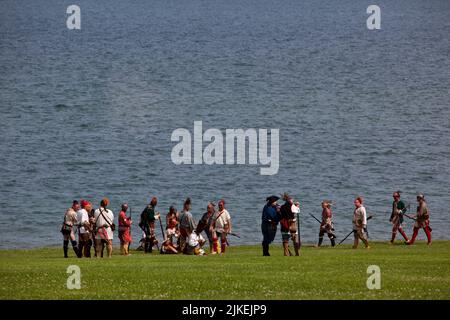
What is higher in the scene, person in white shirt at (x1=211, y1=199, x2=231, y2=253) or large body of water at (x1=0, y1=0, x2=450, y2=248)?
large body of water at (x1=0, y1=0, x2=450, y2=248)

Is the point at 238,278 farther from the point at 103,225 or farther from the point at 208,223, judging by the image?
the point at 208,223

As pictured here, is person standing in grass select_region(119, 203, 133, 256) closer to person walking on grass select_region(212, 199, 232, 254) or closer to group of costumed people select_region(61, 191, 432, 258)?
group of costumed people select_region(61, 191, 432, 258)

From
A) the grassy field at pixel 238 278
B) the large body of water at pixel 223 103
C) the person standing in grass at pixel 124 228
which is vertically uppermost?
the large body of water at pixel 223 103

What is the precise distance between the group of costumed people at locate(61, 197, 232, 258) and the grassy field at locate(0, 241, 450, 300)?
277 centimetres

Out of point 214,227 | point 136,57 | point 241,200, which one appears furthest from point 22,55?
point 214,227

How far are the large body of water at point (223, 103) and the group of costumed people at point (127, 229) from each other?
14.8 metres

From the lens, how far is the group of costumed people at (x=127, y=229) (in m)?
39.8

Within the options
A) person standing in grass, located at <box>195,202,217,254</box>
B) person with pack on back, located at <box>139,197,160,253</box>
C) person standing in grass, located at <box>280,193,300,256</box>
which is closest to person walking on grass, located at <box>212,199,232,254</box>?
person standing in grass, located at <box>195,202,217,254</box>

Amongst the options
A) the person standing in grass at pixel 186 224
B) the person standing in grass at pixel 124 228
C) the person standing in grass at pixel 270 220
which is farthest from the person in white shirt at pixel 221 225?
the person standing in grass at pixel 270 220

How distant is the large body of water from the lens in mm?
81750

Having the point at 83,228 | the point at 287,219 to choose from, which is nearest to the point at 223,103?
the point at 83,228

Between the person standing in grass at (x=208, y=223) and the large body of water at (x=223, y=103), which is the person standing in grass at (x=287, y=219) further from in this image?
the large body of water at (x=223, y=103)

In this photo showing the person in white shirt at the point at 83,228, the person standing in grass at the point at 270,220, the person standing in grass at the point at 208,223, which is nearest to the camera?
the person standing in grass at the point at 270,220
